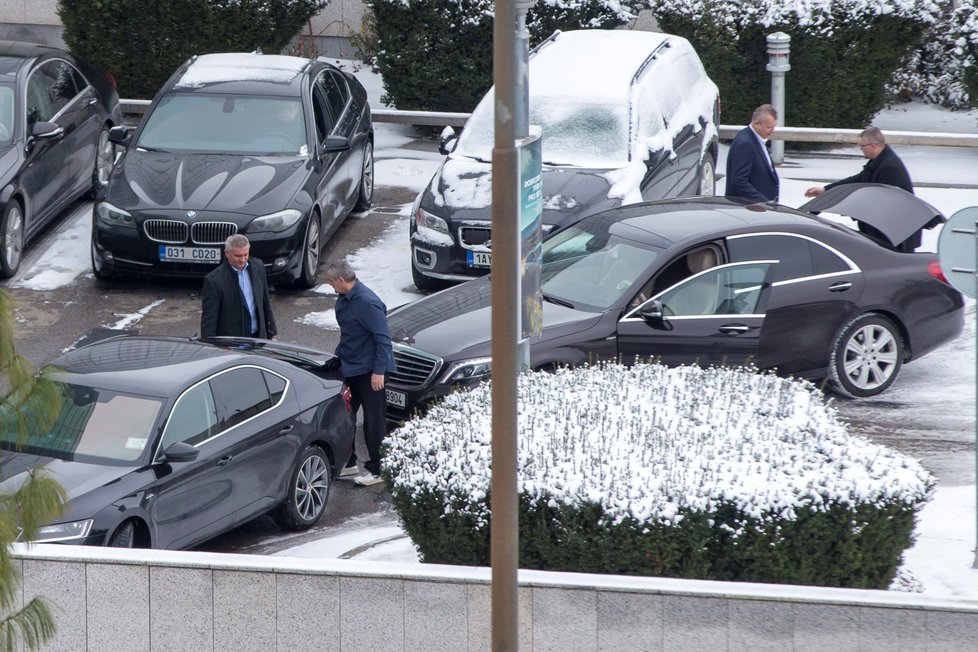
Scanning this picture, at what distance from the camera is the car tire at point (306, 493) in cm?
941

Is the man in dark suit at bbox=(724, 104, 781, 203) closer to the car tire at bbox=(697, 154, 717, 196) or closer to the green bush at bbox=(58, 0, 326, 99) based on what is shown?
the car tire at bbox=(697, 154, 717, 196)

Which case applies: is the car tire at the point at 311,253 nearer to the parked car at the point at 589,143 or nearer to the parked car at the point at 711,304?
the parked car at the point at 589,143

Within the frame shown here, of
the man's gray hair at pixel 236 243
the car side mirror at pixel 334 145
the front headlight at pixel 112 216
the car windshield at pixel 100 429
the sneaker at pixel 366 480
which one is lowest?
the sneaker at pixel 366 480

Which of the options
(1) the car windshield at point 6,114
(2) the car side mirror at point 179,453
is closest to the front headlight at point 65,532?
(2) the car side mirror at point 179,453

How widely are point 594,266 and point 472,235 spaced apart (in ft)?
7.47

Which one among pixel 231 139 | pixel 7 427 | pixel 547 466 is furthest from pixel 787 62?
pixel 7 427

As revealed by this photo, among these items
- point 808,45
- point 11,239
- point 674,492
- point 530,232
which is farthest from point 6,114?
point 674,492

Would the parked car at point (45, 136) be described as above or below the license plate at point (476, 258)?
above

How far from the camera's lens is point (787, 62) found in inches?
659

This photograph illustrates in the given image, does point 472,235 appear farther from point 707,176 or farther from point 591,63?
point 707,176

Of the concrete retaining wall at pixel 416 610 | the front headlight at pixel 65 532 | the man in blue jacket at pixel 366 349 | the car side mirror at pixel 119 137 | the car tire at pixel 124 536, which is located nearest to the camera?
the concrete retaining wall at pixel 416 610

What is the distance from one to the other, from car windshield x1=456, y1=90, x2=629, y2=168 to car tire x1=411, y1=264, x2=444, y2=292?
1285 mm

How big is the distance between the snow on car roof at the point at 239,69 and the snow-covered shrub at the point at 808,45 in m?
4.94

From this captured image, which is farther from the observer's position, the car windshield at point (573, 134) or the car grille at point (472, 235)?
the car windshield at point (573, 134)
